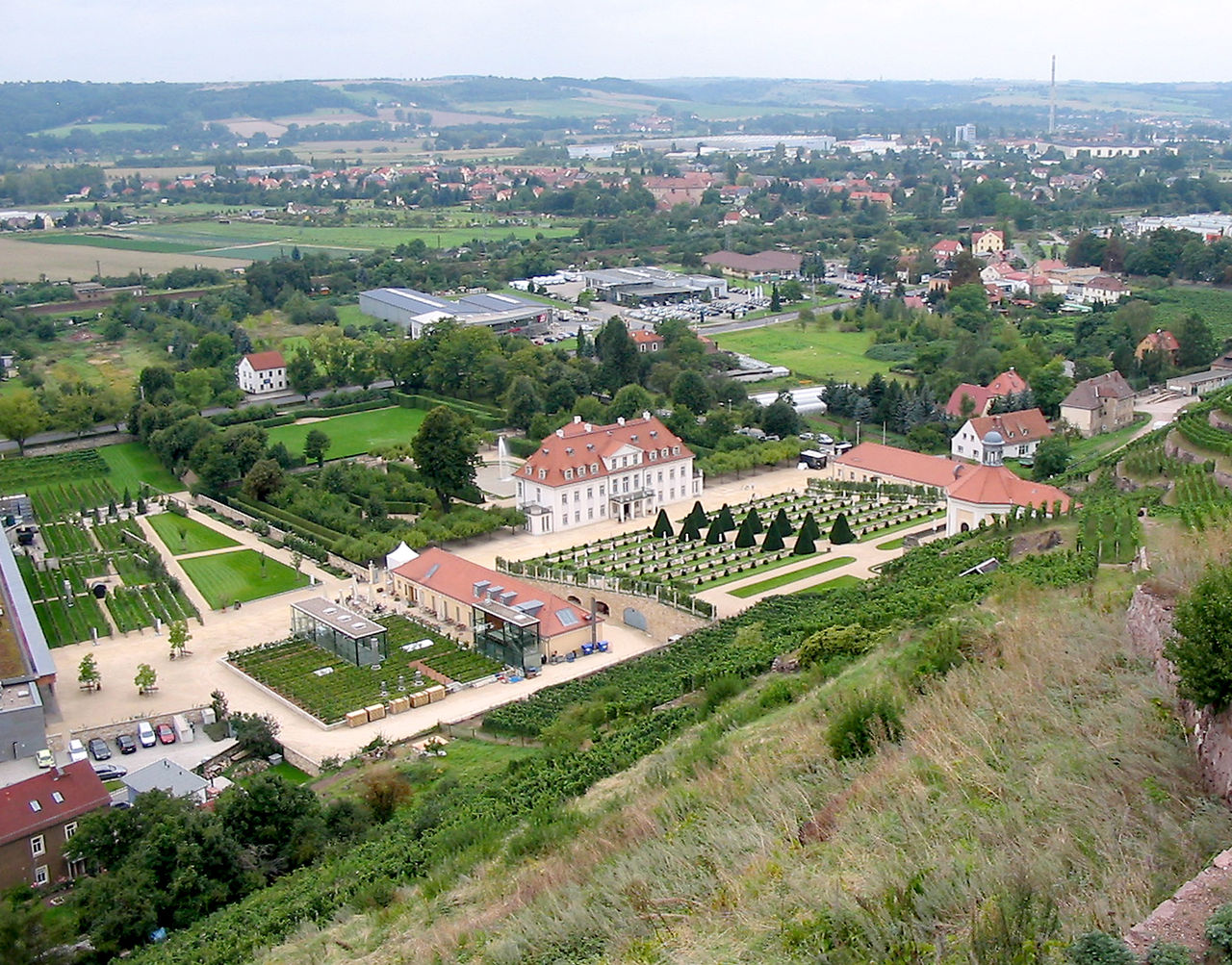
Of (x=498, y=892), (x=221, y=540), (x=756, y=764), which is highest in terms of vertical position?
(x=756, y=764)

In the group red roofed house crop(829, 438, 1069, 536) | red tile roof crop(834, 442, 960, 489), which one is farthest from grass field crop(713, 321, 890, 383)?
red roofed house crop(829, 438, 1069, 536)

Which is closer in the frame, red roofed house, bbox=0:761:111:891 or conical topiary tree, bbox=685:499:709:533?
red roofed house, bbox=0:761:111:891

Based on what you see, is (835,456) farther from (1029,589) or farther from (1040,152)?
(1040,152)

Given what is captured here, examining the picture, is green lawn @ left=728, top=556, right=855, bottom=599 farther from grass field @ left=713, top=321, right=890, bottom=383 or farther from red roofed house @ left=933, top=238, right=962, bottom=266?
red roofed house @ left=933, top=238, right=962, bottom=266

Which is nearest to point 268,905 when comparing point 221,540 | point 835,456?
point 221,540

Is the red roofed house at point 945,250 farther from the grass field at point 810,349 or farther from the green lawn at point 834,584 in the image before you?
the green lawn at point 834,584

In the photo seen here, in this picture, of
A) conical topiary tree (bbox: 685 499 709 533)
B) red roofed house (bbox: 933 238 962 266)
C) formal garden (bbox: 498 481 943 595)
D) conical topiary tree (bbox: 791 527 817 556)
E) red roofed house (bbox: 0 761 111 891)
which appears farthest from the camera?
red roofed house (bbox: 933 238 962 266)
